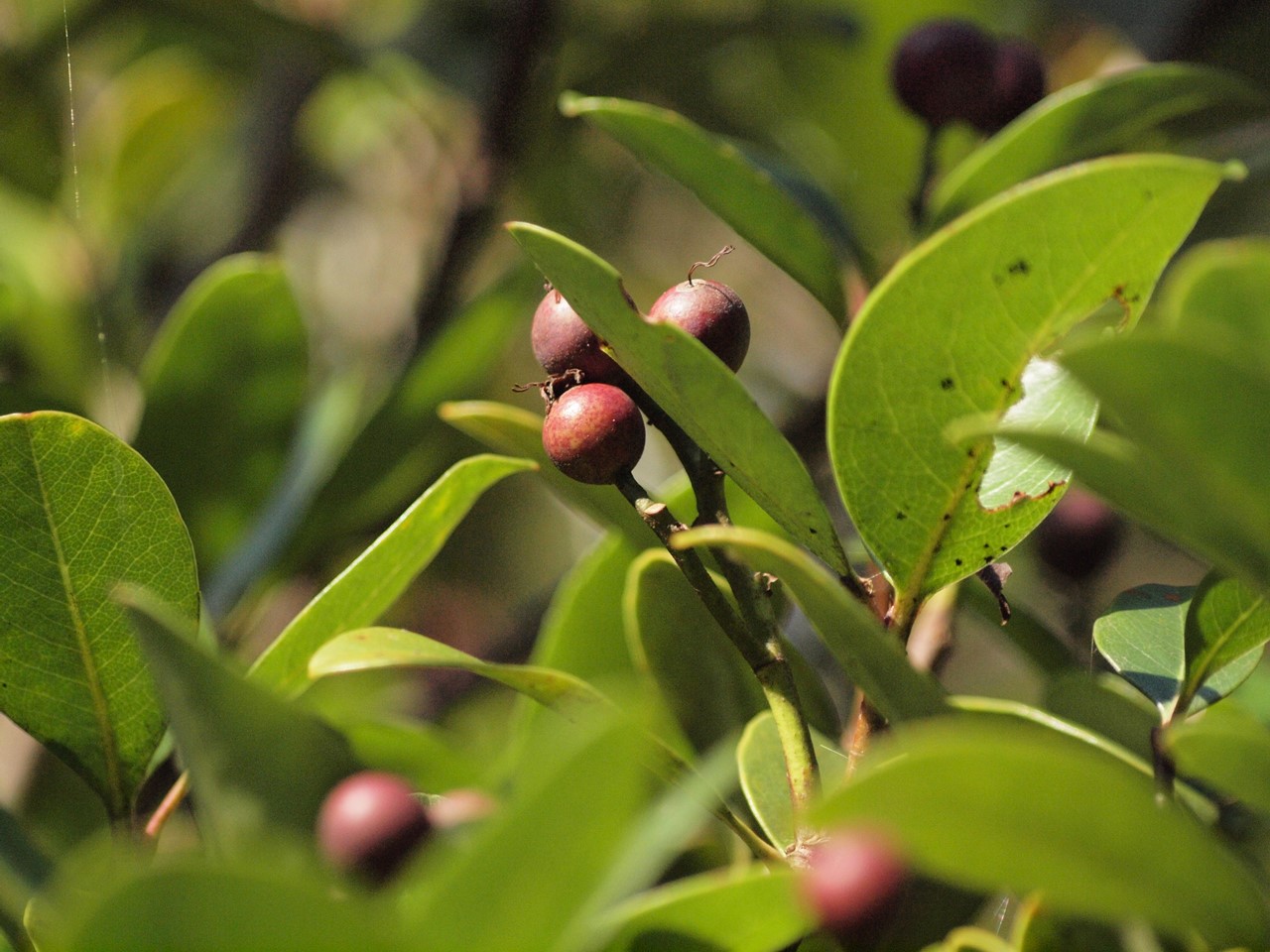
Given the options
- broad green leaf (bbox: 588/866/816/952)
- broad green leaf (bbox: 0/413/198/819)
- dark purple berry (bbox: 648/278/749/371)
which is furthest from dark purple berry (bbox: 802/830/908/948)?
broad green leaf (bbox: 0/413/198/819)

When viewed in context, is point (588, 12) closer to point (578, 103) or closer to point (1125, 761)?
point (578, 103)

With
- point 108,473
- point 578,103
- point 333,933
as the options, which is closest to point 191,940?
point 333,933

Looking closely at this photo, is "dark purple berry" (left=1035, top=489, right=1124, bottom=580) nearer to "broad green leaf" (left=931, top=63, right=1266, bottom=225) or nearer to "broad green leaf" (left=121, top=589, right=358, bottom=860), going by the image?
"broad green leaf" (left=931, top=63, right=1266, bottom=225)

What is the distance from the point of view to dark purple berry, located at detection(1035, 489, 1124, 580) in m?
1.29

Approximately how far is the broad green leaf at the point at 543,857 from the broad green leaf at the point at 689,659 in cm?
43

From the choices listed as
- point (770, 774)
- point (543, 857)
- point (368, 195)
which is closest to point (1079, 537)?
point (770, 774)

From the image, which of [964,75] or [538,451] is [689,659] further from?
[964,75]

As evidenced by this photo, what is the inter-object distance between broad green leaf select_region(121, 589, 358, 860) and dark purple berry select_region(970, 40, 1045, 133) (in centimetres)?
73

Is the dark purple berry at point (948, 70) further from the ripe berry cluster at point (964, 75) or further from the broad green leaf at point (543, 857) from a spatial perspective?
the broad green leaf at point (543, 857)

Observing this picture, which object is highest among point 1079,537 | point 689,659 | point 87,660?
point 87,660

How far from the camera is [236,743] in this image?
52cm

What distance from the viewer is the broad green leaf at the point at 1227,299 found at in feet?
Result: 1.44

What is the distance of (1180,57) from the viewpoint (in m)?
1.67

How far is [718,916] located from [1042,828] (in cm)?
17
